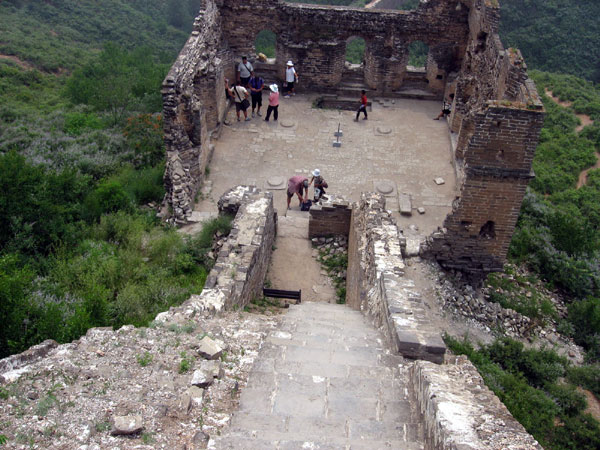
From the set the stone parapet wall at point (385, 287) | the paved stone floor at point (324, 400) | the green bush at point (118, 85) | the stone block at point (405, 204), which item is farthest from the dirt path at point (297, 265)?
the green bush at point (118, 85)

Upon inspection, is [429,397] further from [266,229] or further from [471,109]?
[471,109]

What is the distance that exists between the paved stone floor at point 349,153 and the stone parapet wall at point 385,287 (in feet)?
7.94

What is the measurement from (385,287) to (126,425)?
3.74 m

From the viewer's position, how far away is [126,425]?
394 cm

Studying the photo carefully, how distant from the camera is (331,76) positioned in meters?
16.5

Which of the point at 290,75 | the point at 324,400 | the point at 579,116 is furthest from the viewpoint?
the point at 579,116

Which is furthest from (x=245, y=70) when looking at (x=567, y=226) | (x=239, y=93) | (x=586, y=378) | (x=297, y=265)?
(x=586, y=378)

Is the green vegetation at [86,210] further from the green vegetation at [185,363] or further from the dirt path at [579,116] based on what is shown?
the dirt path at [579,116]

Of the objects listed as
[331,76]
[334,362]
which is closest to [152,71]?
[331,76]

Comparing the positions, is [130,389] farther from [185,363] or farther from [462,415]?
[462,415]

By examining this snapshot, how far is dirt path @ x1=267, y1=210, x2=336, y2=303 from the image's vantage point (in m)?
9.88

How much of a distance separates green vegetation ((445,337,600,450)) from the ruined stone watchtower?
188 centimetres

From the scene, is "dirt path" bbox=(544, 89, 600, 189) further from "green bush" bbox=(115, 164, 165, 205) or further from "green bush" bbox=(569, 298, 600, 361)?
"green bush" bbox=(115, 164, 165, 205)

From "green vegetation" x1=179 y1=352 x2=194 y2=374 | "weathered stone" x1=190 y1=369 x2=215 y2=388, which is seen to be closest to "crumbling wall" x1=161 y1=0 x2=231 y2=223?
"green vegetation" x1=179 y1=352 x2=194 y2=374
